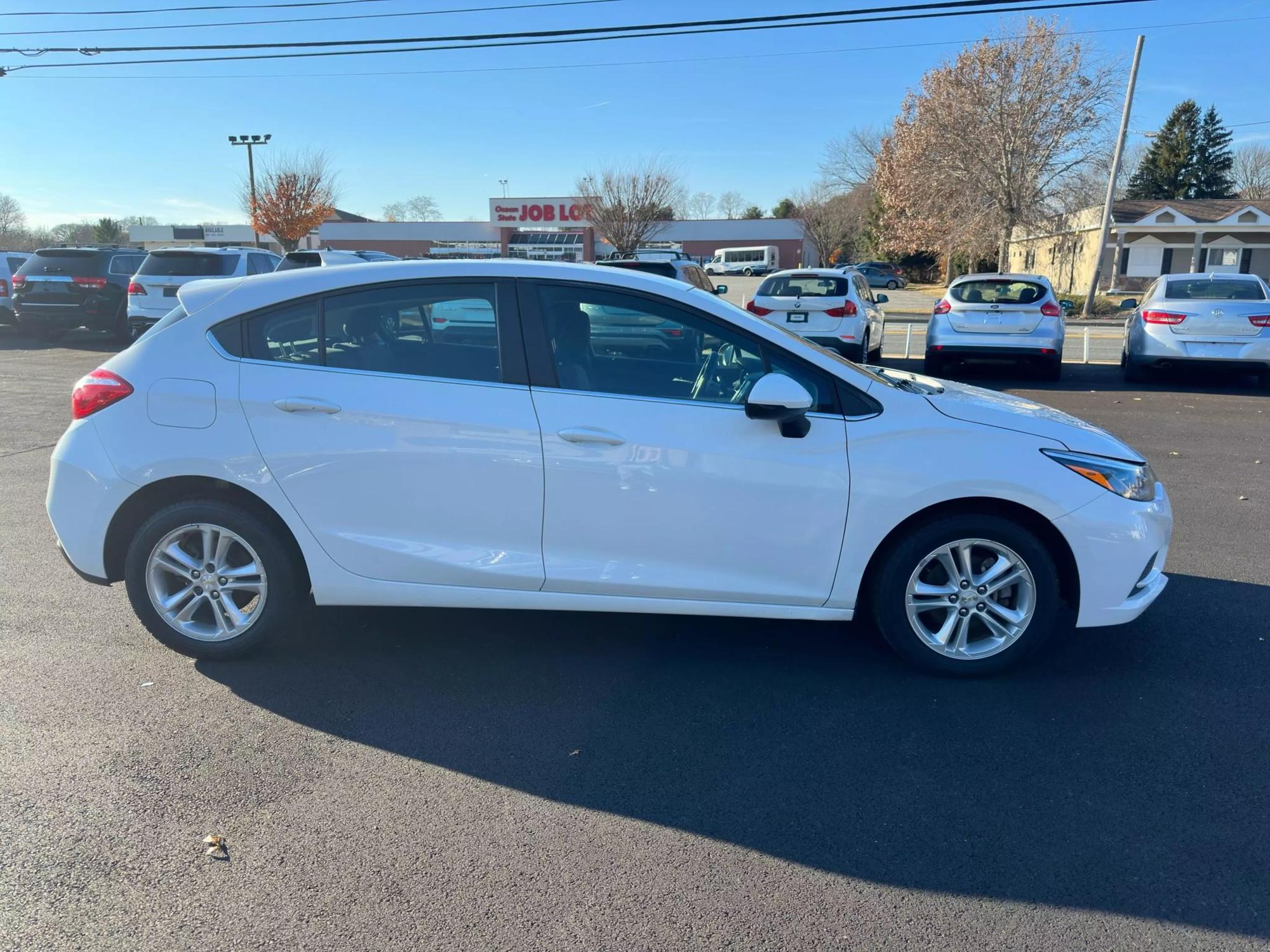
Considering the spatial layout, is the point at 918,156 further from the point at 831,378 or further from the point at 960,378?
the point at 831,378

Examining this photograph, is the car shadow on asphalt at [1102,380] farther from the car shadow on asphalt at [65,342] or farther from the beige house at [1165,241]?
the beige house at [1165,241]

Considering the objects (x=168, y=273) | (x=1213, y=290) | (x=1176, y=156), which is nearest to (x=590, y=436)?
(x=1213, y=290)

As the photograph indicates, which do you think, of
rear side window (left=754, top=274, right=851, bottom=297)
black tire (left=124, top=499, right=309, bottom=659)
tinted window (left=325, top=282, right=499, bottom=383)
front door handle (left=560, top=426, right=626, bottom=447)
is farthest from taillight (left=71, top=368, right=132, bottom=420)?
rear side window (left=754, top=274, right=851, bottom=297)

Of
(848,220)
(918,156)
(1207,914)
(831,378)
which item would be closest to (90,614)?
(831,378)

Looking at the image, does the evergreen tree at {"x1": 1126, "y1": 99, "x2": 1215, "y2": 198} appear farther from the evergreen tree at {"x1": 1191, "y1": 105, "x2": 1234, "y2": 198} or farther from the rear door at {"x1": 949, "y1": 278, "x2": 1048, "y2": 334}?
the rear door at {"x1": 949, "y1": 278, "x2": 1048, "y2": 334}

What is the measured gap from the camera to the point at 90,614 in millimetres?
4668

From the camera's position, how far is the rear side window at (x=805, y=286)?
13812 mm

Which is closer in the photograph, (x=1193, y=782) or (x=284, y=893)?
(x=284, y=893)

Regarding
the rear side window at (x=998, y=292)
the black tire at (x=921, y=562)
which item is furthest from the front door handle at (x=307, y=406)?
the rear side window at (x=998, y=292)

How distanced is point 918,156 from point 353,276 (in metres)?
37.2

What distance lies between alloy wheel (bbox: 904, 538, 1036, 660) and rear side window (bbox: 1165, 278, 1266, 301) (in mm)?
10735

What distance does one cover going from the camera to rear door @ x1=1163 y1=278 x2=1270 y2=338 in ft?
39.9

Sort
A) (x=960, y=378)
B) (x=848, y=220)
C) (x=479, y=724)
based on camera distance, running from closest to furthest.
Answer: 1. (x=479, y=724)
2. (x=960, y=378)
3. (x=848, y=220)

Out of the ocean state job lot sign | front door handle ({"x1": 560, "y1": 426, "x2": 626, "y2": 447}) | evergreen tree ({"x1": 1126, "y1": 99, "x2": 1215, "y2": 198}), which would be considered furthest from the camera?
evergreen tree ({"x1": 1126, "y1": 99, "x2": 1215, "y2": 198})
